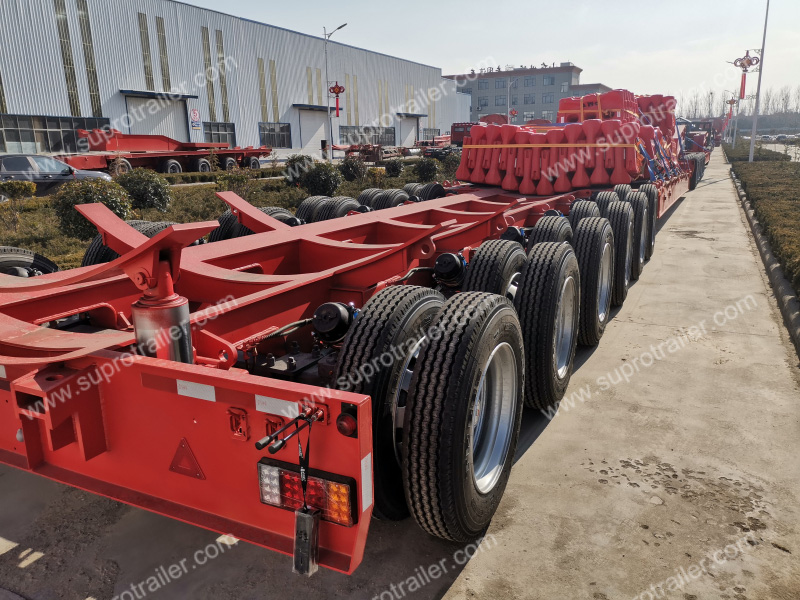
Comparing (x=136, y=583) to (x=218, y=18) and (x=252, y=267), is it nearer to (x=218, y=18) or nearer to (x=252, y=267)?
(x=252, y=267)

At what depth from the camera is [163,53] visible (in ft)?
114

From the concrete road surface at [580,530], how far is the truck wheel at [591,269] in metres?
0.60

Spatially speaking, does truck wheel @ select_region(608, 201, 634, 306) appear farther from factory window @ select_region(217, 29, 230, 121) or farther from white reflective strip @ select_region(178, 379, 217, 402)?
factory window @ select_region(217, 29, 230, 121)

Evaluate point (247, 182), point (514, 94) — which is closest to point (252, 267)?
point (247, 182)

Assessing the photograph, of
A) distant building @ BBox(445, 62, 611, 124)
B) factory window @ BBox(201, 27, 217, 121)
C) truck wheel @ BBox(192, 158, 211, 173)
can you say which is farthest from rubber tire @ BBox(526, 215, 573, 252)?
distant building @ BBox(445, 62, 611, 124)

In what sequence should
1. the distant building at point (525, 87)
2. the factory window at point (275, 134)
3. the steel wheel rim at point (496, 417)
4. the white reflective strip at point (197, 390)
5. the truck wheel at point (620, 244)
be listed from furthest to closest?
the distant building at point (525, 87)
the factory window at point (275, 134)
the truck wheel at point (620, 244)
the steel wheel rim at point (496, 417)
the white reflective strip at point (197, 390)

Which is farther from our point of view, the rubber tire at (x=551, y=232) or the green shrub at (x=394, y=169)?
the green shrub at (x=394, y=169)

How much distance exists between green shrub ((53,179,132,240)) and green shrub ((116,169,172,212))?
7.70 feet

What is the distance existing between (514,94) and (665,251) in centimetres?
9026

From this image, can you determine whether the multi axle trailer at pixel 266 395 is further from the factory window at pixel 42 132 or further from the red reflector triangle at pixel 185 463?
the factory window at pixel 42 132

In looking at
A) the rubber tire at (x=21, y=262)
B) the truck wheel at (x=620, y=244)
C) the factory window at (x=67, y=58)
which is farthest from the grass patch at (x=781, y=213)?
the factory window at (x=67, y=58)

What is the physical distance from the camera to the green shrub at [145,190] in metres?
12.9

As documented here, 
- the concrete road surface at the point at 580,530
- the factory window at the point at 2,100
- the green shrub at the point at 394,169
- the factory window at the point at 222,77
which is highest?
the factory window at the point at 222,77

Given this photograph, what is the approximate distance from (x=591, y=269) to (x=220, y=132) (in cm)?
3738
